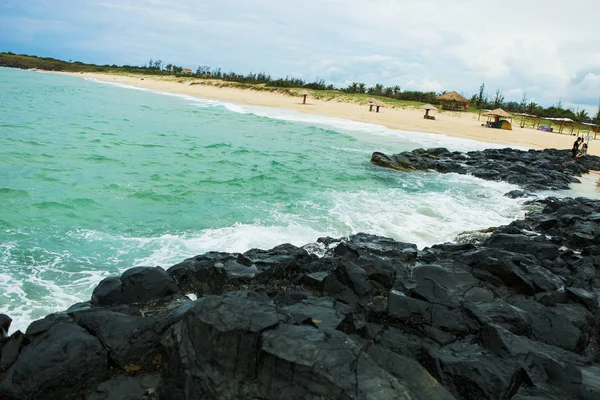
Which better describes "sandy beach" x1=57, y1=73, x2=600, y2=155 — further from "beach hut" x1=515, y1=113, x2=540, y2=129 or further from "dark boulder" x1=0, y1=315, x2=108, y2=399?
"dark boulder" x1=0, y1=315, x2=108, y2=399

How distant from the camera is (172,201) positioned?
12.2m

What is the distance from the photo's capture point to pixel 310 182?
1617 centimetres

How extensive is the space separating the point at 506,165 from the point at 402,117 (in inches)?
992

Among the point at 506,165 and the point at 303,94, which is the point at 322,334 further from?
Answer: the point at 303,94

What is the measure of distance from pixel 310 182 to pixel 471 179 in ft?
27.0

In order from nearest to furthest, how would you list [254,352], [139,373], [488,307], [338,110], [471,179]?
[254,352] < [139,373] < [488,307] < [471,179] < [338,110]

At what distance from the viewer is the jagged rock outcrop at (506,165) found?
19.1 meters

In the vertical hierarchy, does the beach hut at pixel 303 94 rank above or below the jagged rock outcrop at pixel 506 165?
above

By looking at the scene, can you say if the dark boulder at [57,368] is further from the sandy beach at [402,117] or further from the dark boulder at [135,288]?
the sandy beach at [402,117]

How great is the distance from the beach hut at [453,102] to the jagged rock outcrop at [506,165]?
2968 centimetres

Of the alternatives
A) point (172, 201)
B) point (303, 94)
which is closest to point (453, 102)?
point (303, 94)

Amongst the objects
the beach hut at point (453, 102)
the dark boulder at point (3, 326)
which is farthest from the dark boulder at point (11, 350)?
the beach hut at point (453, 102)

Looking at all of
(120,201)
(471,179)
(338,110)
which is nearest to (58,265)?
(120,201)

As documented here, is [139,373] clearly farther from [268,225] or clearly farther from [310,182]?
[310,182]
